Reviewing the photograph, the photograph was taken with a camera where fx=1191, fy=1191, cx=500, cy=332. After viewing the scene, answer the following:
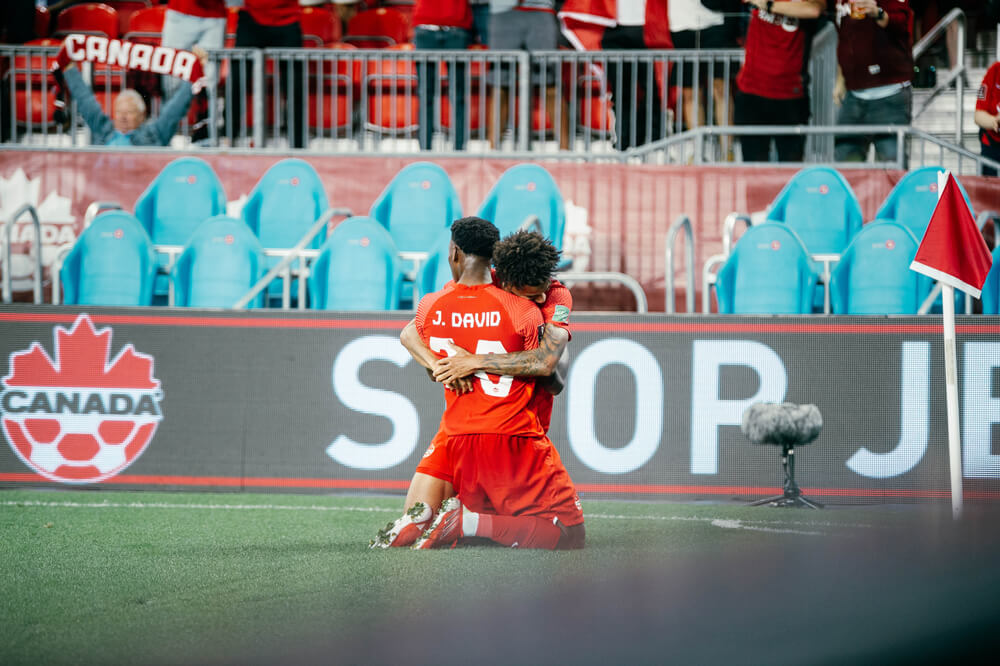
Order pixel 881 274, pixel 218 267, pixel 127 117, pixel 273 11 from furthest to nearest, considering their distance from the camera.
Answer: pixel 273 11, pixel 127 117, pixel 218 267, pixel 881 274

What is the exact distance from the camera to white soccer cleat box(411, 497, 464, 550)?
557 centimetres

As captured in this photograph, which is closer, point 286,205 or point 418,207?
point 418,207

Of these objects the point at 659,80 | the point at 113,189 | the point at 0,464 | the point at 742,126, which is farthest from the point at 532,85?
the point at 0,464

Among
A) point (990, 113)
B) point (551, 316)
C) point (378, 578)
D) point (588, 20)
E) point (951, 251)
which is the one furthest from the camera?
point (588, 20)

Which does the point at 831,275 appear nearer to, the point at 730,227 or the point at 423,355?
the point at 730,227

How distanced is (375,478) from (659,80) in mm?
5615

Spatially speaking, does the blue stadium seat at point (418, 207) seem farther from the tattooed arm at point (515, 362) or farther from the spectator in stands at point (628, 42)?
the tattooed arm at point (515, 362)

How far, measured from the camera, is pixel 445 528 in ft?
18.3

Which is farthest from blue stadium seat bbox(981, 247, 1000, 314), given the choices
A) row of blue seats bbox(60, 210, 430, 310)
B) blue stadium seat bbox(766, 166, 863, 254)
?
row of blue seats bbox(60, 210, 430, 310)

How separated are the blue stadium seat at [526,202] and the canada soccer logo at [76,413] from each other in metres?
3.19

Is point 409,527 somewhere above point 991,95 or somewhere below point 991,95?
below

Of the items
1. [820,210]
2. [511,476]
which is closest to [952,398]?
[511,476]

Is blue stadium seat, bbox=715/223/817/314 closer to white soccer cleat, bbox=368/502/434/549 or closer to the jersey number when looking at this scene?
the jersey number

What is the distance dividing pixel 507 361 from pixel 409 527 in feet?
3.02
